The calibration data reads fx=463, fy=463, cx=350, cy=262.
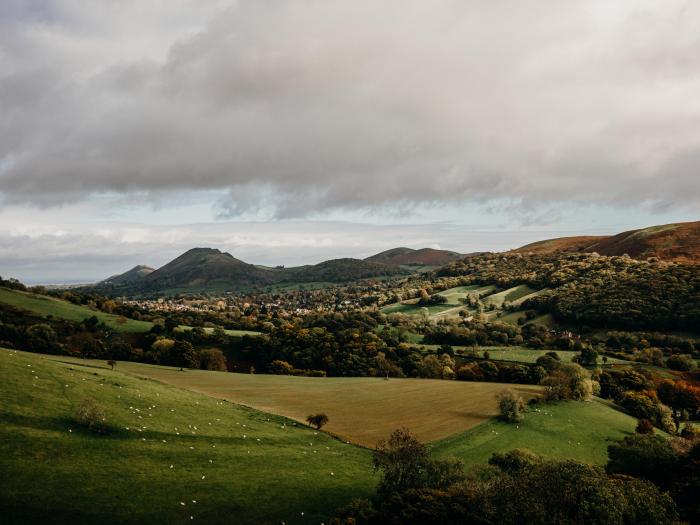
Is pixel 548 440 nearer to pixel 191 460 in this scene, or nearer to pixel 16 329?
pixel 191 460

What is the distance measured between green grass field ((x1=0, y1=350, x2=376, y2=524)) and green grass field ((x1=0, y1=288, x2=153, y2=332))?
75430 mm

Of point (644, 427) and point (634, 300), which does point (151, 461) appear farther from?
point (634, 300)

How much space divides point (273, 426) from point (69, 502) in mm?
28787

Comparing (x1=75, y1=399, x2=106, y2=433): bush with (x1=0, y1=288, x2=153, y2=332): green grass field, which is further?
(x1=0, y1=288, x2=153, y2=332): green grass field

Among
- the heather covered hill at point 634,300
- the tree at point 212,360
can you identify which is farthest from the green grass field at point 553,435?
the heather covered hill at point 634,300

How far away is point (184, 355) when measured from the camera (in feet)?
350

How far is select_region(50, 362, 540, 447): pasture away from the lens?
6619cm

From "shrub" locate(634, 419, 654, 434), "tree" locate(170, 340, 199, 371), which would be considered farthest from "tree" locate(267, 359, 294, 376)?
"shrub" locate(634, 419, 654, 434)

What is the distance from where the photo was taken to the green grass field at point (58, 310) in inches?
5153

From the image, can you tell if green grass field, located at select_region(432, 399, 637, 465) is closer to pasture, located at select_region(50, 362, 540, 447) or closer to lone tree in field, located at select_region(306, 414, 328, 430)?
pasture, located at select_region(50, 362, 540, 447)

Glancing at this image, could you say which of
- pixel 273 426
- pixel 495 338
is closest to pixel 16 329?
pixel 273 426

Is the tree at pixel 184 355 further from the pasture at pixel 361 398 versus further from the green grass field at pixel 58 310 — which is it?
the green grass field at pixel 58 310

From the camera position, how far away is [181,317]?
165 meters

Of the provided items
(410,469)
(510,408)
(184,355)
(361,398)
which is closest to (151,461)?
(410,469)
